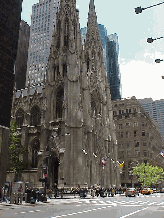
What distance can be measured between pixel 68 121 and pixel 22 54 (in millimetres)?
60794

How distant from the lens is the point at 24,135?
49406mm

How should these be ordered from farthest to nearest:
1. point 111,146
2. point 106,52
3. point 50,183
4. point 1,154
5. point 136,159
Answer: point 106,52 → point 136,159 → point 111,146 → point 50,183 → point 1,154

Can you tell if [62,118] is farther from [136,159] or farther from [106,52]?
[106,52]

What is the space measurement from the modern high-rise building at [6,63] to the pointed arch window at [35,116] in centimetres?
2724

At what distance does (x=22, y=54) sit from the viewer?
318ft

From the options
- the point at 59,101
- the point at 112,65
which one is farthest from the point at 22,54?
the point at 112,65

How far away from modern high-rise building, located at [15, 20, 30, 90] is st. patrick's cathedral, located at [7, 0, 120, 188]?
32.5 meters

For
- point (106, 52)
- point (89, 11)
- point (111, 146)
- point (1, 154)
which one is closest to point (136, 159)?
point (111, 146)

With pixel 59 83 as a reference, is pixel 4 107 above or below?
below

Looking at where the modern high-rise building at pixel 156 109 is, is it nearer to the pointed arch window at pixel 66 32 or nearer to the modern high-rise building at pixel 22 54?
the modern high-rise building at pixel 22 54

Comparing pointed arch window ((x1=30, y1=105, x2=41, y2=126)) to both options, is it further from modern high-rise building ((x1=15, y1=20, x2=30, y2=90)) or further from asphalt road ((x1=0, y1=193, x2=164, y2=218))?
modern high-rise building ((x1=15, y1=20, x2=30, y2=90))

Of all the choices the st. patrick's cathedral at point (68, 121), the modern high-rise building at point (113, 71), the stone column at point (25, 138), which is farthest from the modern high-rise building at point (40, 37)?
the stone column at point (25, 138)

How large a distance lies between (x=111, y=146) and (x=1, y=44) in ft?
139

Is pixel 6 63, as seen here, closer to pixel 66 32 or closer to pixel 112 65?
pixel 66 32
